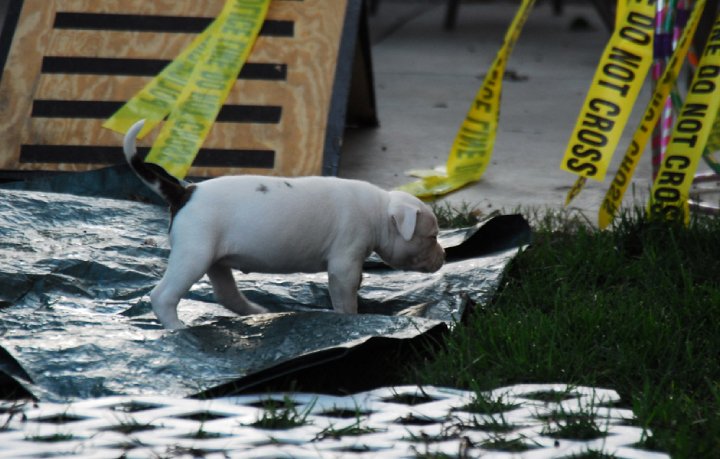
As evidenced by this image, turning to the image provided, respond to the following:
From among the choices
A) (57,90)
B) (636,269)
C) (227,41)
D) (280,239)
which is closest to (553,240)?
(636,269)

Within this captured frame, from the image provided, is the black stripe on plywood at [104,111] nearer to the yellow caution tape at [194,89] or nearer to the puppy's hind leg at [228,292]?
the yellow caution tape at [194,89]

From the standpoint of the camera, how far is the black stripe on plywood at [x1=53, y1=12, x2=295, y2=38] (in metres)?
5.56

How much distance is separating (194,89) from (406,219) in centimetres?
217

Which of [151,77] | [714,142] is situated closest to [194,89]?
[151,77]

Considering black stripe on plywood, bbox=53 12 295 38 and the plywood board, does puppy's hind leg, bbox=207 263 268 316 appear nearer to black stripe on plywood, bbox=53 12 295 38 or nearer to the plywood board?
the plywood board

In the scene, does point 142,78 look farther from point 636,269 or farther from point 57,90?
point 636,269

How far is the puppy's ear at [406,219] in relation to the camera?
11.3 ft

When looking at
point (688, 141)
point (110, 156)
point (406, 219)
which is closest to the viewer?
point (406, 219)

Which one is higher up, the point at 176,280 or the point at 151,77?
the point at 151,77

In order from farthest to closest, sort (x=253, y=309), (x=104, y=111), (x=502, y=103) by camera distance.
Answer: (x=502, y=103)
(x=104, y=111)
(x=253, y=309)

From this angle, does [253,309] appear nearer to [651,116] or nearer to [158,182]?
[158,182]

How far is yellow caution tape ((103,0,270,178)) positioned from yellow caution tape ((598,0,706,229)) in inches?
75.7

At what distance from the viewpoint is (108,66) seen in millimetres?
5480

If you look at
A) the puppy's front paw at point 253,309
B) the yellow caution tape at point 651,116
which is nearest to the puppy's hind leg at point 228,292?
the puppy's front paw at point 253,309
